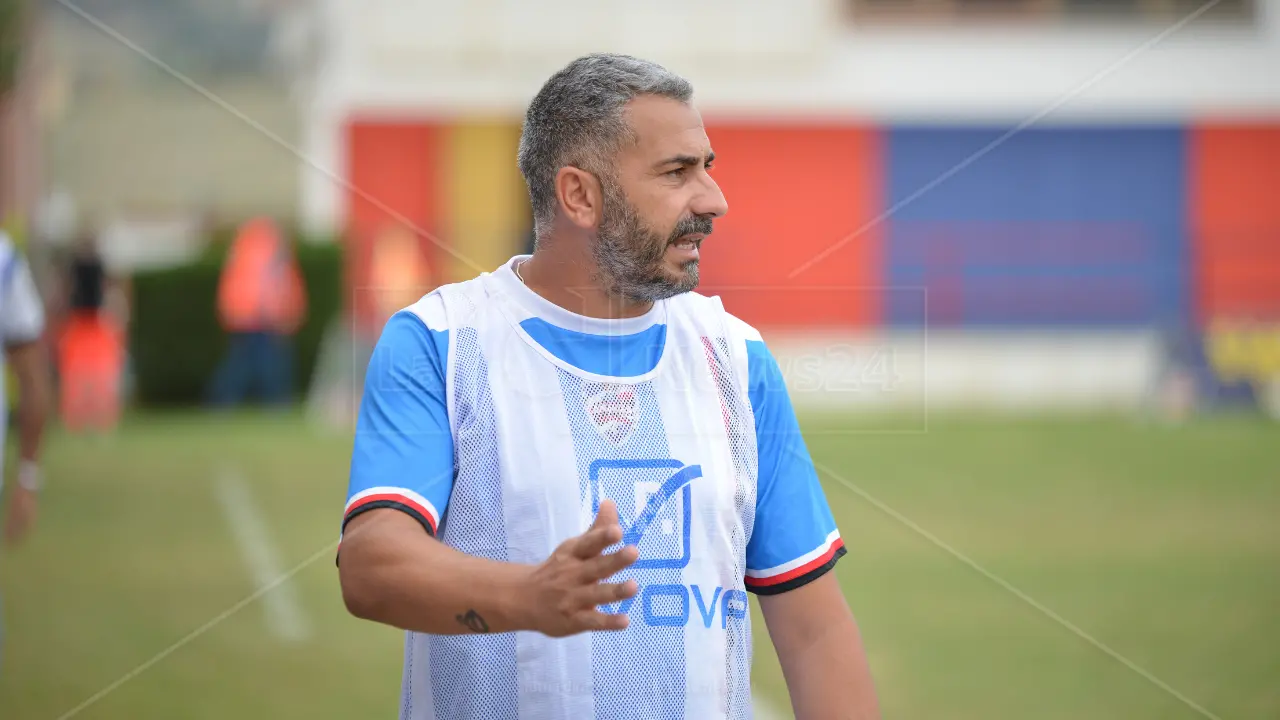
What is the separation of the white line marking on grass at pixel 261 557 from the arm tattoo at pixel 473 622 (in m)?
4.77

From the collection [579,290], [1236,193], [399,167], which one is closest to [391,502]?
[579,290]

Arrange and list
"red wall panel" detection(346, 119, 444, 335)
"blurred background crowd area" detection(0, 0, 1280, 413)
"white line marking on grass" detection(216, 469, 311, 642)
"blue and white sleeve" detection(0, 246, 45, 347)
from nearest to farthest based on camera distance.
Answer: "blue and white sleeve" detection(0, 246, 45, 347)
"white line marking on grass" detection(216, 469, 311, 642)
"blurred background crowd area" detection(0, 0, 1280, 413)
"red wall panel" detection(346, 119, 444, 335)

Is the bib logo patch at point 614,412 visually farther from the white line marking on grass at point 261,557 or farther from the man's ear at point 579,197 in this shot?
the white line marking on grass at point 261,557

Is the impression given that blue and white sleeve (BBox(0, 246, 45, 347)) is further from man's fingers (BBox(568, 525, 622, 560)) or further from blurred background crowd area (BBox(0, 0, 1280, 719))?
blurred background crowd area (BBox(0, 0, 1280, 719))

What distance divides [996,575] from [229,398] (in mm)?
11353

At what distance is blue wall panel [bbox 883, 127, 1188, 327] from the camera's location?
769 inches

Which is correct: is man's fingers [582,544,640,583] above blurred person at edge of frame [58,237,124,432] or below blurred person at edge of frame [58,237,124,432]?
above

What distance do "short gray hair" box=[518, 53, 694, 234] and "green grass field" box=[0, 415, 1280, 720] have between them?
1.61 meters

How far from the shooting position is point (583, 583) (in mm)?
1734

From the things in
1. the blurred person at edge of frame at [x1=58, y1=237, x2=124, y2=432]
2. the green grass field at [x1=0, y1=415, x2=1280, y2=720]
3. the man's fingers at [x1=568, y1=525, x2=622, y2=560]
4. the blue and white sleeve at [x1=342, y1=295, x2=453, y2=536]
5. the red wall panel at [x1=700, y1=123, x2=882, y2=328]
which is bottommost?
the green grass field at [x1=0, y1=415, x2=1280, y2=720]

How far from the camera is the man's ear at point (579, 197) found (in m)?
2.22

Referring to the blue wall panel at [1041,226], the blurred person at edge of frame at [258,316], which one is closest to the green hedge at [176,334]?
the blurred person at edge of frame at [258,316]

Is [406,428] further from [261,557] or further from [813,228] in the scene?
[813,228]

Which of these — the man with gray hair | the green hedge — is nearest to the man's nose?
→ the man with gray hair
